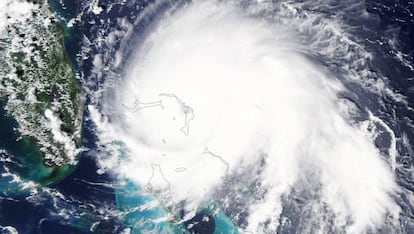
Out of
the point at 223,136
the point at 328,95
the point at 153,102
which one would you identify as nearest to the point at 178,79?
the point at 153,102

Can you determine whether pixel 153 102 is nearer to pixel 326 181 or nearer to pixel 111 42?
pixel 111 42

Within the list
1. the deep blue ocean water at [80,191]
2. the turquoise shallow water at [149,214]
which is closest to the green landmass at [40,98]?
the deep blue ocean water at [80,191]

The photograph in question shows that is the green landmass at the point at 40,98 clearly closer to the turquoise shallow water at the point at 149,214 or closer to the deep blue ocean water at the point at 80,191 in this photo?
the deep blue ocean water at the point at 80,191

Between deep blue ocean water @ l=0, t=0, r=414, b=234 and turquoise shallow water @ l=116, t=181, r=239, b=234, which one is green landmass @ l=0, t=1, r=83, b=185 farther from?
turquoise shallow water @ l=116, t=181, r=239, b=234


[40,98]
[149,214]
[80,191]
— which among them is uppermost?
[40,98]

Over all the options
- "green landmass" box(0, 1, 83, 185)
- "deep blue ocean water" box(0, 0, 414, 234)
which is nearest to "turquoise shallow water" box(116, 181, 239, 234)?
"deep blue ocean water" box(0, 0, 414, 234)

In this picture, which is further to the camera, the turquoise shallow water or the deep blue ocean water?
the turquoise shallow water

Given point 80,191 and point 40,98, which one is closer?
point 40,98

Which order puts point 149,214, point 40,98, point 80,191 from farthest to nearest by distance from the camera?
1. point 149,214
2. point 80,191
3. point 40,98

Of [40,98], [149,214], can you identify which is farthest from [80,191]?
[40,98]

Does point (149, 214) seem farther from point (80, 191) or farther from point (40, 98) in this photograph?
point (40, 98)

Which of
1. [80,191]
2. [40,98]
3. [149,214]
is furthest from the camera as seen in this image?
[149,214]
